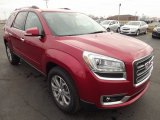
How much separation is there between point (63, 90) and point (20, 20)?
9.04 ft

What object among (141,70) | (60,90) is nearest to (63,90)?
(60,90)

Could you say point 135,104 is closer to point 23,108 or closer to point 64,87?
point 64,87

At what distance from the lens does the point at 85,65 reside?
267 centimetres

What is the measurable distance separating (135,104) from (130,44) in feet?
4.07

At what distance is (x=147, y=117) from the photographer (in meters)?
3.25

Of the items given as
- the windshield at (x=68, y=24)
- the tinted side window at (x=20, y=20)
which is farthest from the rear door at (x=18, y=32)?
the windshield at (x=68, y=24)

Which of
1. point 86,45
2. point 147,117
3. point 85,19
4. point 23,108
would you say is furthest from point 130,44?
point 23,108

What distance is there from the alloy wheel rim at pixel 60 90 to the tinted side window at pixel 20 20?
2.07 metres

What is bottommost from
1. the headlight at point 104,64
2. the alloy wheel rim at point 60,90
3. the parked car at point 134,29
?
the parked car at point 134,29

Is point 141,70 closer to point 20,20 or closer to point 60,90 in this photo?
point 60,90

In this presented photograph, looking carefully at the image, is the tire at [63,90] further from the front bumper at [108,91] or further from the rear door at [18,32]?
the rear door at [18,32]

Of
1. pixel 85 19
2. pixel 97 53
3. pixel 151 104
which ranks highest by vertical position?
pixel 85 19

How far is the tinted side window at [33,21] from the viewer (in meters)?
3.96

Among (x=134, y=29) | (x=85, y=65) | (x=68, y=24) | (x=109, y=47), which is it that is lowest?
(x=134, y=29)
